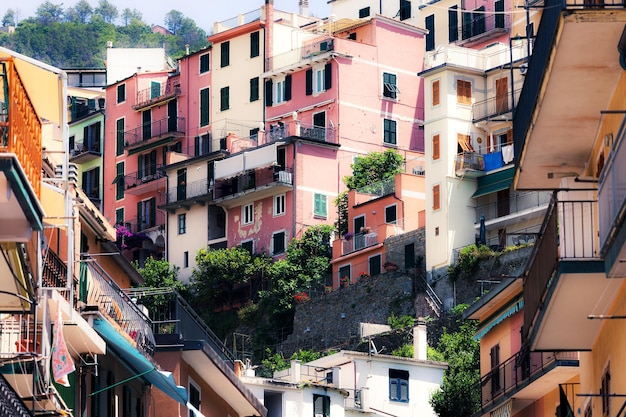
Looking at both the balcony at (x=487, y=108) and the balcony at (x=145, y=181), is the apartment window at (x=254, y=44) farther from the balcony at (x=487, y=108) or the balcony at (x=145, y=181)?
the balcony at (x=487, y=108)

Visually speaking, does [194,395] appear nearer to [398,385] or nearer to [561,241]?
[561,241]

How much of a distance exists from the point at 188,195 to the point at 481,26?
1927 cm

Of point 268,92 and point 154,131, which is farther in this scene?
point 154,131

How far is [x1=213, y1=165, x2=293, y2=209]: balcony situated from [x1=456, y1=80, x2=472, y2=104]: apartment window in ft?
41.9

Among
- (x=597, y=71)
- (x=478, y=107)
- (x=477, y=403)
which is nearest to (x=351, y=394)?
(x=477, y=403)

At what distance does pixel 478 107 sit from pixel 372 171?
32.9 feet

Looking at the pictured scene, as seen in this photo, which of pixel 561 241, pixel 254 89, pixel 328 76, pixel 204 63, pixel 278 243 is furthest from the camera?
pixel 204 63

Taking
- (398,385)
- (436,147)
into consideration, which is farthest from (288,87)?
(398,385)

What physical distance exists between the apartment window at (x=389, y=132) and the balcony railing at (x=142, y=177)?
15557 millimetres

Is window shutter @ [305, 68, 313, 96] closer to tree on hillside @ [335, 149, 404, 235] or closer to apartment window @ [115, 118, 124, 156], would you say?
tree on hillside @ [335, 149, 404, 235]

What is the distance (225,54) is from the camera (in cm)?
11525

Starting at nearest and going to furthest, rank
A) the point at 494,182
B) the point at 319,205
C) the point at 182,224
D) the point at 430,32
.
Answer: the point at 494,182 → the point at 319,205 → the point at 182,224 → the point at 430,32

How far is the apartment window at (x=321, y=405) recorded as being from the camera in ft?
210

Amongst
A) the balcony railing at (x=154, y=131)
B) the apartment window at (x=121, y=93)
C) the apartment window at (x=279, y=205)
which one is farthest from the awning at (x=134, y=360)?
the apartment window at (x=121, y=93)
